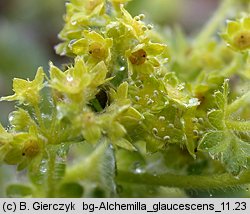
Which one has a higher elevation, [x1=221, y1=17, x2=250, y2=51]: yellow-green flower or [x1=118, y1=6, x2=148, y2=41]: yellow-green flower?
[x1=221, y1=17, x2=250, y2=51]: yellow-green flower

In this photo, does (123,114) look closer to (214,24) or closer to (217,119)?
(217,119)

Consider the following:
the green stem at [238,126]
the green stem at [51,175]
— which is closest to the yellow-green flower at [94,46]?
the green stem at [51,175]

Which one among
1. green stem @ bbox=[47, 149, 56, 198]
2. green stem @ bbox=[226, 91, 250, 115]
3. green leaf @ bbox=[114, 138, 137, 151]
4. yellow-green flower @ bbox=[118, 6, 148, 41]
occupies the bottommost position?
green leaf @ bbox=[114, 138, 137, 151]

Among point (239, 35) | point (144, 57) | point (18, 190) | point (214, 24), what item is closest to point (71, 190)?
point (18, 190)

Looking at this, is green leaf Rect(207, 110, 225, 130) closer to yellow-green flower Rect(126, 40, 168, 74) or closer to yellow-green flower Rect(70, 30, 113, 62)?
yellow-green flower Rect(126, 40, 168, 74)

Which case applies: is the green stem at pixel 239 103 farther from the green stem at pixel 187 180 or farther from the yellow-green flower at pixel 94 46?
the yellow-green flower at pixel 94 46

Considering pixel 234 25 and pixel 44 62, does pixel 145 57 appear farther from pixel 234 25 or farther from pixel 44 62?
pixel 44 62

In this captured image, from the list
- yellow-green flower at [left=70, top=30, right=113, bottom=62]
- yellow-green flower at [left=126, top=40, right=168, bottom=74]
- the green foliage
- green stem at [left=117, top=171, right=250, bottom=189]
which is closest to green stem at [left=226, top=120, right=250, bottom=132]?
the green foliage
